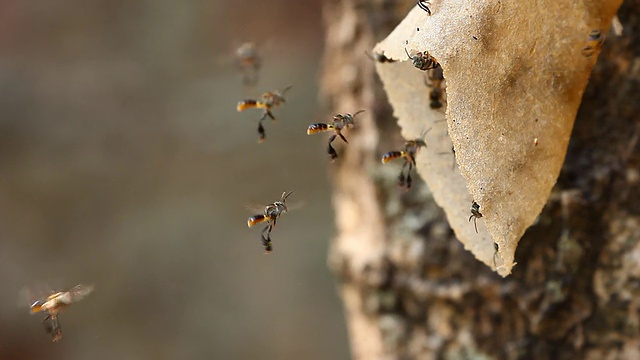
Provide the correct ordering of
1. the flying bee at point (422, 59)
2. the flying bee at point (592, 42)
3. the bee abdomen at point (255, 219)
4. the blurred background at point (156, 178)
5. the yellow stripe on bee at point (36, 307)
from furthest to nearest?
the blurred background at point (156, 178) → the yellow stripe on bee at point (36, 307) → the bee abdomen at point (255, 219) → the flying bee at point (592, 42) → the flying bee at point (422, 59)

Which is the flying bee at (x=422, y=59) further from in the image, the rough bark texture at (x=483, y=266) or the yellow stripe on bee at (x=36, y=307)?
the yellow stripe on bee at (x=36, y=307)

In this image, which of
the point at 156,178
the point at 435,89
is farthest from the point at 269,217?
the point at 156,178

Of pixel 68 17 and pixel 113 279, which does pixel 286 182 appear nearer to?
pixel 113 279

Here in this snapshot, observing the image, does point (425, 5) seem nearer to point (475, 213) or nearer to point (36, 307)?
point (475, 213)

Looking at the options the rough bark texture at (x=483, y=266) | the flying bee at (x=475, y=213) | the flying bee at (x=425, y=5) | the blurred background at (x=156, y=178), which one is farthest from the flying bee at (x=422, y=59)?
the blurred background at (x=156, y=178)

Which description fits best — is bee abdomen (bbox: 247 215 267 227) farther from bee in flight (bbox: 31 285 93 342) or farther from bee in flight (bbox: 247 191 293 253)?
bee in flight (bbox: 31 285 93 342)

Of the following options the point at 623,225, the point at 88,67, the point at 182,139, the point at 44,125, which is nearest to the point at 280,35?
the point at 182,139
